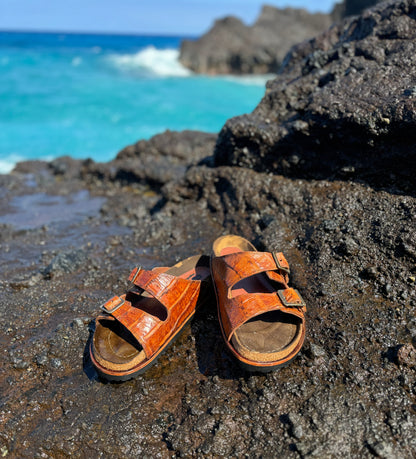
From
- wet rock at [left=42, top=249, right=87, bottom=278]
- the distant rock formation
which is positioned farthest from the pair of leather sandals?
the distant rock formation

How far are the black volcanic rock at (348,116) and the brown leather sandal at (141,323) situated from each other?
1.90m

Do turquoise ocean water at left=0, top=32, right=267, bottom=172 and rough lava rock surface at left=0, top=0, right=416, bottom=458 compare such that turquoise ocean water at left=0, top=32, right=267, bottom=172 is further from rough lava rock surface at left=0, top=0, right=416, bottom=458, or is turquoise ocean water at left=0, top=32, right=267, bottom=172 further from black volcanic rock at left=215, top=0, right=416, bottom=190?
black volcanic rock at left=215, top=0, right=416, bottom=190

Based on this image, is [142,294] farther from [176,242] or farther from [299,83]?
[299,83]

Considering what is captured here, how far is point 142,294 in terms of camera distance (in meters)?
2.73

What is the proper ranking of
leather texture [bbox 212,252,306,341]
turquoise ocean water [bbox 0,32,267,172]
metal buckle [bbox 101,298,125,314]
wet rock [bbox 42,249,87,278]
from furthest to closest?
1. turquoise ocean water [bbox 0,32,267,172]
2. wet rock [bbox 42,249,87,278]
3. metal buckle [bbox 101,298,125,314]
4. leather texture [bbox 212,252,306,341]

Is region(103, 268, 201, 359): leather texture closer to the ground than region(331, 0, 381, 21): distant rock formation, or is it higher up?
closer to the ground

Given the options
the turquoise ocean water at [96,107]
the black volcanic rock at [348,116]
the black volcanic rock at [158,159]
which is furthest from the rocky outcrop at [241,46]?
the black volcanic rock at [348,116]

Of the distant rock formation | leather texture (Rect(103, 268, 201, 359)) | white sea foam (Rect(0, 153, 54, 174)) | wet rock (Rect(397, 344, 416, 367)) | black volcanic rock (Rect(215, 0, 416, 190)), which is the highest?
the distant rock formation

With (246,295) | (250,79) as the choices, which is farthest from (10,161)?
(250,79)

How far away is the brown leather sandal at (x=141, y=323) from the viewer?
2304 mm

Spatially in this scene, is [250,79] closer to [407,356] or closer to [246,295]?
[246,295]

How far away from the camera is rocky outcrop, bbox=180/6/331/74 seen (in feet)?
115

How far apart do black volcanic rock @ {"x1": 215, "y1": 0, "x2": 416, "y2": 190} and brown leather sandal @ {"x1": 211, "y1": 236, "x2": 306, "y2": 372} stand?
1.56m

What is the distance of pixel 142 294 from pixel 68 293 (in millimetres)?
1011
